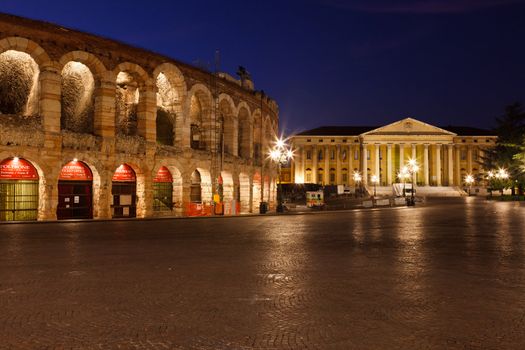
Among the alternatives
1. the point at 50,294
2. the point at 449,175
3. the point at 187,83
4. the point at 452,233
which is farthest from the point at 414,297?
the point at 449,175

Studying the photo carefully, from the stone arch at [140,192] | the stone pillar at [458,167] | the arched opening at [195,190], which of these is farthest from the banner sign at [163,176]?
the stone pillar at [458,167]

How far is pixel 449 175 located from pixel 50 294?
113 metres

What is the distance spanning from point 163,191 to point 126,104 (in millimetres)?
6270

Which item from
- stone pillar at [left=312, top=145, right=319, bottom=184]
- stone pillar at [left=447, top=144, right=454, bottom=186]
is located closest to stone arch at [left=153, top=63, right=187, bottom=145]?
stone pillar at [left=312, top=145, right=319, bottom=184]

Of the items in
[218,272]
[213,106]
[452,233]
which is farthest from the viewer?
[213,106]

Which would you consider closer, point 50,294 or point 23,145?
point 50,294

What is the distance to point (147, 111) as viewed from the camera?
31703mm

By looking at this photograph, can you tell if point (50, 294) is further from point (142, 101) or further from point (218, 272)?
point (142, 101)

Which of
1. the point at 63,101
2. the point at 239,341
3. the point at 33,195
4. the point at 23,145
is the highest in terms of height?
the point at 63,101

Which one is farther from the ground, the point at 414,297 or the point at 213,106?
the point at 213,106

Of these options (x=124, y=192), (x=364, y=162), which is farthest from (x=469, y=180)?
(x=124, y=192)

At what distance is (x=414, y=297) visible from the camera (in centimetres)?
795

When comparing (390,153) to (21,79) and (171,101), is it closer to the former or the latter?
(171,101)

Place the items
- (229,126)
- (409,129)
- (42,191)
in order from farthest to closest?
(409,129)
(229,126)
(42,191)
